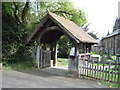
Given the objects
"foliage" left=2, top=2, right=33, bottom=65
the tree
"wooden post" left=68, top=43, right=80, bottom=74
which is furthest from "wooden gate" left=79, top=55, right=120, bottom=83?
the tree

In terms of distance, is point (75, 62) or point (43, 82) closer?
point (43, 82)

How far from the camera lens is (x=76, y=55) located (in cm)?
804

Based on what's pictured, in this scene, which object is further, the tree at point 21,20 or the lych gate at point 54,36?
the tree at point 21,20

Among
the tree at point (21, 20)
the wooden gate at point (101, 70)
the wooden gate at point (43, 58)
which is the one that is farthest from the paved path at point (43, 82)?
the tree at point (21, 20)

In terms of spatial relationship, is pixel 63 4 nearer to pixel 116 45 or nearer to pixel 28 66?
pixel 28 66

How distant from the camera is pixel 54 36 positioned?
1161 cm

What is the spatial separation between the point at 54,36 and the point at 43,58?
2639 millimetres

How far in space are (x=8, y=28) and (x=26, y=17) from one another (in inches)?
171

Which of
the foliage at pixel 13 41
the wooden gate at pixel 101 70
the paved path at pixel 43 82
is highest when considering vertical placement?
the foliage at pixel 13 41

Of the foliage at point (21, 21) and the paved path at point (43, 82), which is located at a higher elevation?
the foliage at point (21, 21)

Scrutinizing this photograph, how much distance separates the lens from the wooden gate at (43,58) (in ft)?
32.8

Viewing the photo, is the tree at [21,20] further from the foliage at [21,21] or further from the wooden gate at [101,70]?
the wooden gate at [101,70]

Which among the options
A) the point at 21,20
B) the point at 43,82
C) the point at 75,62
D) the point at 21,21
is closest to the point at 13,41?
the point at 21,21

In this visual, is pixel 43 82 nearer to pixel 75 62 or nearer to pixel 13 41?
pixel 75 62
